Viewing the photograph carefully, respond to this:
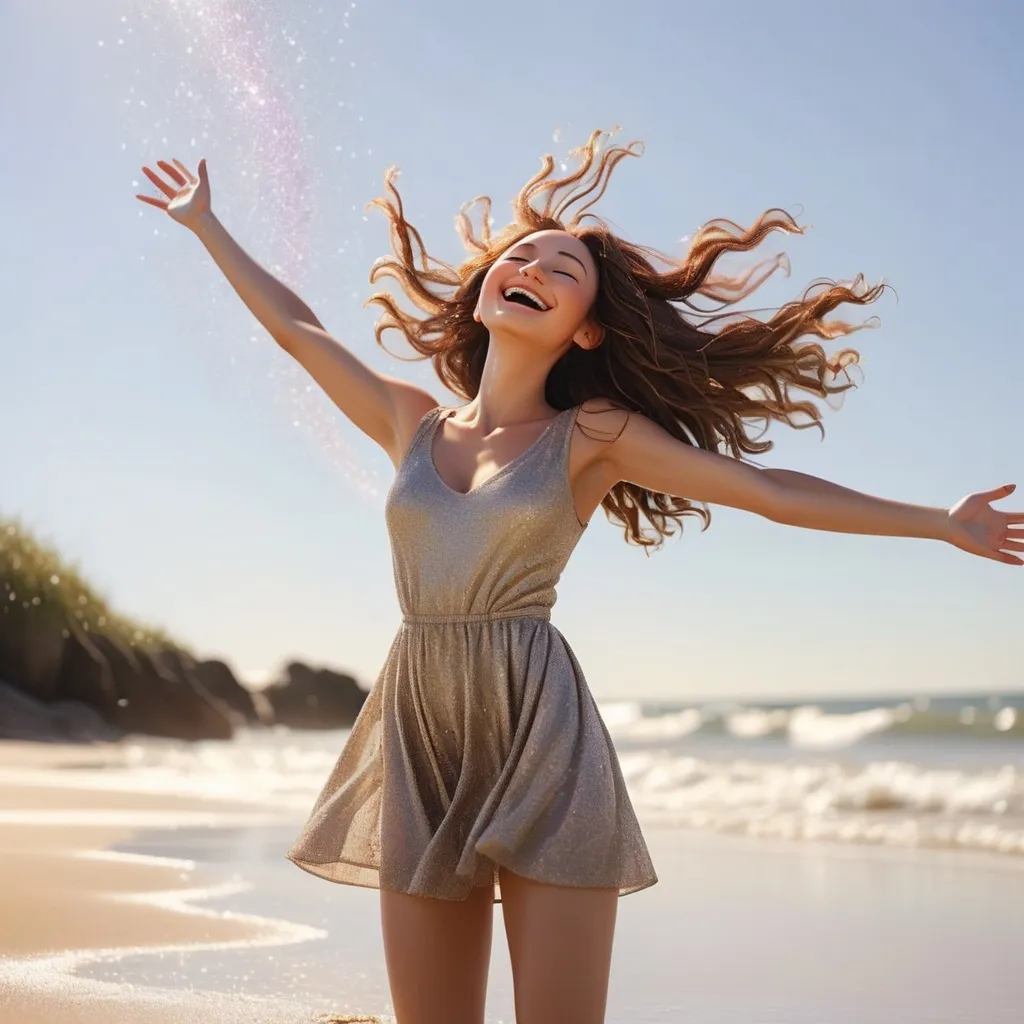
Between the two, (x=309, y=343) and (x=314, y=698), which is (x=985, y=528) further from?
(x=314, y=698)

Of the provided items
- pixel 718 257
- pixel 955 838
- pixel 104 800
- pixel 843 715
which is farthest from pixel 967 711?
pixel 718 257

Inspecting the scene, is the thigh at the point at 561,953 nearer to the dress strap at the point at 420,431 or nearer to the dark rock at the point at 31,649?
the dress strap at the point at 420,431

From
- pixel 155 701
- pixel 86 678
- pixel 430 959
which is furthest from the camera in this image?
pixel 155 701

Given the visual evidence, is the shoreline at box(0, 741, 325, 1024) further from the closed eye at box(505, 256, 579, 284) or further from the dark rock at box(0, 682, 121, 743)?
the dark rock at box(0, 682, 121, 743)

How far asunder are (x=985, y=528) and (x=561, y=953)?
1246 mm

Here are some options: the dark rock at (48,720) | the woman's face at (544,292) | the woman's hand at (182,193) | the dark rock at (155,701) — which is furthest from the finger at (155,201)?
the dark rock at (155,701)

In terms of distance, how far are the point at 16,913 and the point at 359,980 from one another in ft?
4.86

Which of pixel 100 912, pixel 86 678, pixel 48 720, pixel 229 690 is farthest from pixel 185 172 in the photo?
pixel 229 690

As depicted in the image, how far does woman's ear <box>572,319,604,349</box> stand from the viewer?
3668 millimetres

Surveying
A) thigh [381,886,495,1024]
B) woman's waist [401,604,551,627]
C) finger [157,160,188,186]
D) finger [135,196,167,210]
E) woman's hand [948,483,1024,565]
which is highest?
finger [157,160,188,186]

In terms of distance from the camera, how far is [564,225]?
3.82 meters

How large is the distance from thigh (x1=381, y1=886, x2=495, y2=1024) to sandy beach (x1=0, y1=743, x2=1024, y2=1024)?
105 cm

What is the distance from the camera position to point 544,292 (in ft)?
11.6

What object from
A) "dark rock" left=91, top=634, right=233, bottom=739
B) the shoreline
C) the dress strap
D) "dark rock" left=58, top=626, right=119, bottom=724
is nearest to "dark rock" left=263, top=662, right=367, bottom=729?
"dark rock" left=91, top=634, right=233, bottom=739
